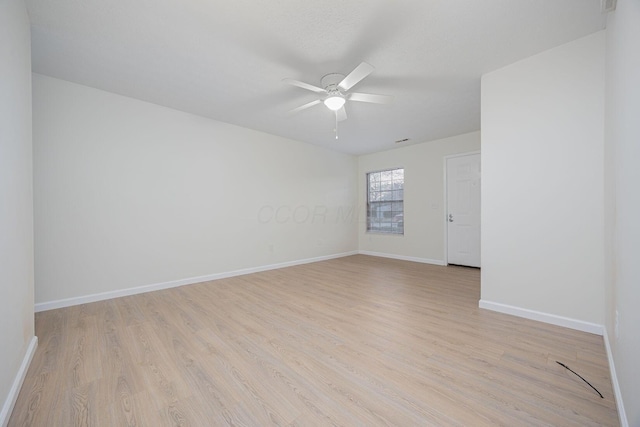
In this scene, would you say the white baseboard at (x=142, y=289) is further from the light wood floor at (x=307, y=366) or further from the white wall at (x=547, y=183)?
the white wall at (x=547, y=183)

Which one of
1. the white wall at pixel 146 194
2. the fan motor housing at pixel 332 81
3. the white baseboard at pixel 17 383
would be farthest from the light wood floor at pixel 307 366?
the fan motor housing at pixel 332 81

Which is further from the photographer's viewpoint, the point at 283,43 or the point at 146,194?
the point at 146,194

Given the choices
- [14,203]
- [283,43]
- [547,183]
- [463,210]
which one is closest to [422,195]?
[463,210]

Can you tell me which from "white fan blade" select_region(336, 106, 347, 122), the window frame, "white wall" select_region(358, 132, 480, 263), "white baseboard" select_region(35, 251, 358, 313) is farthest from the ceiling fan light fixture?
the window frame

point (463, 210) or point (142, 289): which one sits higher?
point (463, 210)

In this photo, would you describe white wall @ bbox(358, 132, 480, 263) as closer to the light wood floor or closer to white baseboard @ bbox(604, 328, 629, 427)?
the light wood floor

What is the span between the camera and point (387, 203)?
239 inches

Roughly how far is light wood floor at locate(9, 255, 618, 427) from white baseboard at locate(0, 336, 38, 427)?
4 cm

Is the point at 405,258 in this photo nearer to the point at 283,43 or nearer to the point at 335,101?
the point at 335,101

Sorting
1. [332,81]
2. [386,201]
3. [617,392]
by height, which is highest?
[332,81]

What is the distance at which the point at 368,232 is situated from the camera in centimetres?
634

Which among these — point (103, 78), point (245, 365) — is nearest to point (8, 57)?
point (103, 78)

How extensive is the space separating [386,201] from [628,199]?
492 centimetres

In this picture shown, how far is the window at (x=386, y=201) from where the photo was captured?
19.0 ft
